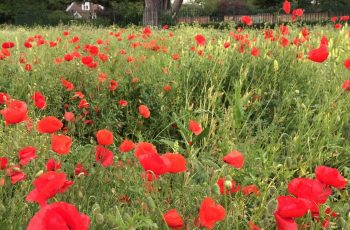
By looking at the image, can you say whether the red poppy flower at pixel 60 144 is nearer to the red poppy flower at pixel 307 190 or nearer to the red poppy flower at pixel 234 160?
the red poppy flower at pixel 234 160

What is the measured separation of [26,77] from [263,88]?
1857 millimetres

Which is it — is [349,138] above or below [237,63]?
below

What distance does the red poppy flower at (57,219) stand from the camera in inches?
30.3

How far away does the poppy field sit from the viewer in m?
1.17

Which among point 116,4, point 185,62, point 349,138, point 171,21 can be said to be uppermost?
point 116,4

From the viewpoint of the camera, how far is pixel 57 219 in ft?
2.54

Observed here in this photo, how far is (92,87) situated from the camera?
131 inches

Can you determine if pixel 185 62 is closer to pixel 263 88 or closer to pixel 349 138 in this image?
pixel 263 88

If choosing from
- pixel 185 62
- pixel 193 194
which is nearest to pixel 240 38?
pixel 185 62

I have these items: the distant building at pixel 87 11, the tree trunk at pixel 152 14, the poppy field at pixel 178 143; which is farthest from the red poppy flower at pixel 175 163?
the distant building at pixel 87 11

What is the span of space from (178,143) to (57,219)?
6.81ft

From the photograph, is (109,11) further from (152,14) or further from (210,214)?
(210,214)

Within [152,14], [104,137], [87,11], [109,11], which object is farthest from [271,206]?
[87,11]

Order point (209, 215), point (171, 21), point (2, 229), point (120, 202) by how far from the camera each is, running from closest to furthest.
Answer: point (209, 215) → point (2, 229) → point (120, 202) → point (171, 21)
